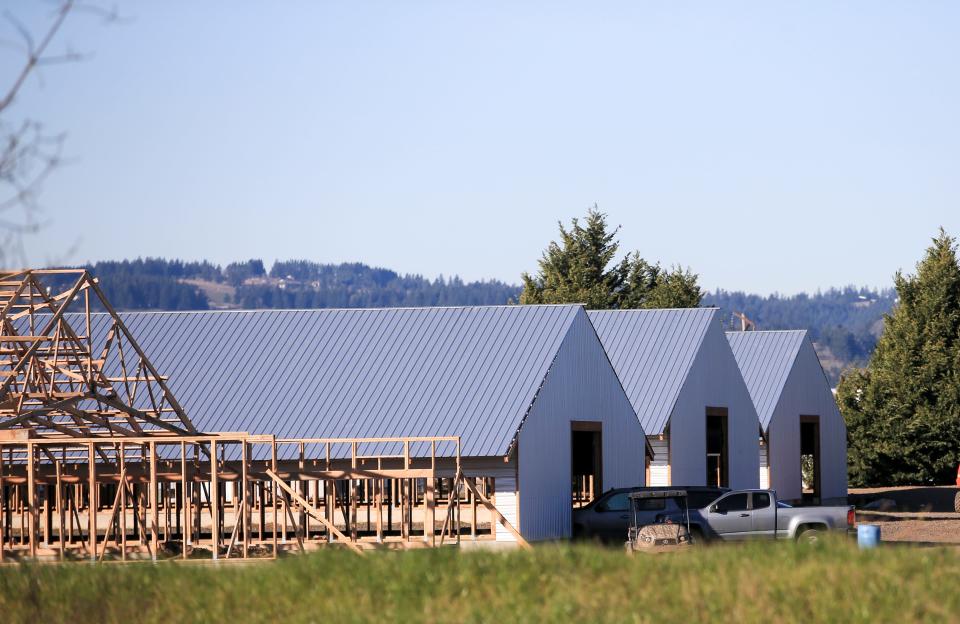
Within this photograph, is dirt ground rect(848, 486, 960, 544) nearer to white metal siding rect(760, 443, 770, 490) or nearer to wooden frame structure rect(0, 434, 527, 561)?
white metal siding rect(760, 443, 770, 490)

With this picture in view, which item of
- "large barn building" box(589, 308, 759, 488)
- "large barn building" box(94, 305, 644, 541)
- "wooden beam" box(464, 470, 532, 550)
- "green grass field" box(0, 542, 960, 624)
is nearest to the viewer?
"green grass field" box(0, 542, 960, 624)

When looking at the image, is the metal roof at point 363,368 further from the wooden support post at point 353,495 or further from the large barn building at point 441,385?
the wooden support post at point 353,495

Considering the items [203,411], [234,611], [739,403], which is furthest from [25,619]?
[739,403]

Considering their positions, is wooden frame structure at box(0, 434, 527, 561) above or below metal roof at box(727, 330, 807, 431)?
below

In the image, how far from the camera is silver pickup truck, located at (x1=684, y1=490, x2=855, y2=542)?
36531 millimetres

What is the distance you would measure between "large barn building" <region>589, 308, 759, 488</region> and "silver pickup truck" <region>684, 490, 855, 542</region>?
8.15 m

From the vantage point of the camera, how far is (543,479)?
3878 cm

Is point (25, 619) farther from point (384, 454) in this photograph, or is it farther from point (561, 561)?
point (384, 454)

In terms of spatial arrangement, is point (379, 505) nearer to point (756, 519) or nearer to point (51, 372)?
point (51, 372)

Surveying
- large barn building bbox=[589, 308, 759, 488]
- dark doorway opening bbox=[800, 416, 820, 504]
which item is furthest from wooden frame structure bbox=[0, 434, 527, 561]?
dark doorway opening bbox=[800, 416, 820, 504]

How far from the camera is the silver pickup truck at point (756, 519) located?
3653 centimetres

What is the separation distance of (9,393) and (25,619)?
1547 cm

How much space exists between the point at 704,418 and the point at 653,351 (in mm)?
2603

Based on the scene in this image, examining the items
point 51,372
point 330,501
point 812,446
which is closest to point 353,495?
point 330,501
